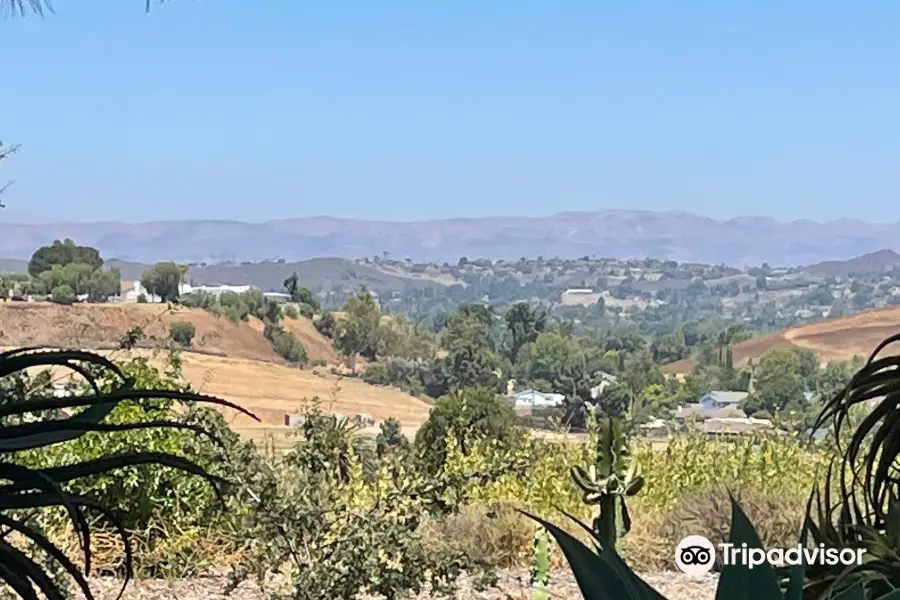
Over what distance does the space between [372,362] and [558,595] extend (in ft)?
24.0

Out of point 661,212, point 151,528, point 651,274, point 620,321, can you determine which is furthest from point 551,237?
point 151,528

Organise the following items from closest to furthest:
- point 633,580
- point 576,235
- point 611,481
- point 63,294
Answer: point 633,580 < point 611,481 < point 63,294 < point 576,235

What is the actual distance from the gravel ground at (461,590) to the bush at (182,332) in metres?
1.14

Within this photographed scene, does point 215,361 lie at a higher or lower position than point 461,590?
higher

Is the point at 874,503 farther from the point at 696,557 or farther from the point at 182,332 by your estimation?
the point at 182,332

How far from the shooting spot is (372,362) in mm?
11508

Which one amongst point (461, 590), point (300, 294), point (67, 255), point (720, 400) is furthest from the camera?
point (300, 294)

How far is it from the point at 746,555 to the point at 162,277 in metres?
7.29

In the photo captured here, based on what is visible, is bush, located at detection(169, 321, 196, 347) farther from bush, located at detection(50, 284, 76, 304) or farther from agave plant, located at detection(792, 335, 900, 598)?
agave plant, located at detection(792, 335, 900, 598)

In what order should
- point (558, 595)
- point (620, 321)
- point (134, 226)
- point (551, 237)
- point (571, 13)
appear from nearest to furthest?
point (558, 595) → point (620, 321) → point (134, 226) → point (571, 13) → point (551, 237)

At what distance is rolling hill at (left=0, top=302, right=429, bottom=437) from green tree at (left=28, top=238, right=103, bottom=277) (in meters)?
1.30

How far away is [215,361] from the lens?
633cm

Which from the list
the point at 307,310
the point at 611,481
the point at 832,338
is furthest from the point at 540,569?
the point at 307,310

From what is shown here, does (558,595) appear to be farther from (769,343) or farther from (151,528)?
(769,343)
